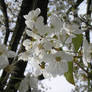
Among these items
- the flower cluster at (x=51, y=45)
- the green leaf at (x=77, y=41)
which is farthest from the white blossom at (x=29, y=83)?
the green leaf at (x=77, y=41)

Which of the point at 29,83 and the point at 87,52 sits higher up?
the point at 87,52

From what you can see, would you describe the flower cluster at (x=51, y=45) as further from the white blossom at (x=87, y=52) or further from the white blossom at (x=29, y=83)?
the white blossom at (x=29, y=83)

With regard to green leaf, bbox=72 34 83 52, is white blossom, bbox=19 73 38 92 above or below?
A: below

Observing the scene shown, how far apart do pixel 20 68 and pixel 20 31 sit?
21.6 inches

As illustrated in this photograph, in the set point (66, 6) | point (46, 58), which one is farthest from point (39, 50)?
point (66, 6)

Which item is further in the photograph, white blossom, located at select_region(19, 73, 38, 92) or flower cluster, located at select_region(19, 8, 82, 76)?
white blossom, located at select_region(19, 73, 38, 92)

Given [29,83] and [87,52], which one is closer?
[87,52]

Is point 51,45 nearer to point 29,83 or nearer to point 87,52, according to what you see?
point 87,52

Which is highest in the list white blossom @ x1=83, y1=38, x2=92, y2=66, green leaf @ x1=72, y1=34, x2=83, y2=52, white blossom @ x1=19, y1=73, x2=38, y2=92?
green leaf @ x1=72, y1=34, x2=83, y2=52

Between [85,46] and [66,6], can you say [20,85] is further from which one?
[66,6]

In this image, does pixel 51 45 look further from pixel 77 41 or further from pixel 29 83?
pixel 29 83

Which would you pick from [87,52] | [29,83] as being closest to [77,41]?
[87,52]

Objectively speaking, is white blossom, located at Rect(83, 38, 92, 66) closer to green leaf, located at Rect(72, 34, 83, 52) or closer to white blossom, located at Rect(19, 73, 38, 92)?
green leaf, located at Rect(72, 34, 83, 52)

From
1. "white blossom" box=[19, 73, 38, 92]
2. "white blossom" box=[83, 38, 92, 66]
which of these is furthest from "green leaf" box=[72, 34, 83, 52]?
"white blossom" box=[19, 73, 38, 92]
